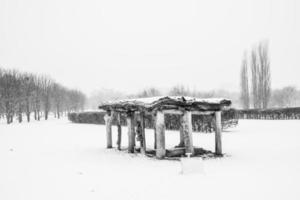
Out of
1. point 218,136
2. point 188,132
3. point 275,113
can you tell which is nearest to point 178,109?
point 188,132

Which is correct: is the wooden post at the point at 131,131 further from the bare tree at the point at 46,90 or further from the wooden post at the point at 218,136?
the bare tree at the point at 46,90

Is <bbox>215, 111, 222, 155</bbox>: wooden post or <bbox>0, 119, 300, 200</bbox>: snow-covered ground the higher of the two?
<bbox>215, 111, 222, 155</bbox>: wooden post

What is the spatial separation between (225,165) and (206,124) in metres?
13.3

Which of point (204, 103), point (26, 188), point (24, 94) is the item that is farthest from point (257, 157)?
point (24, 94)

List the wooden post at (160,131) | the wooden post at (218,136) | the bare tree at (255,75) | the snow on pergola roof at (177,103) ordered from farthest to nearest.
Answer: the bare tree at (255,75), the wooden post at (218,136), the wooden post at (160,131), the snow on pergola roof at (177,103)

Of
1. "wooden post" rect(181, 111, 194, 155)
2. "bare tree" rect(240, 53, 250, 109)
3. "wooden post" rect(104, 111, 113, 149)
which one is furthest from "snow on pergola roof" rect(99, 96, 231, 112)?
"bare tree" rect(240, 53, 250, 109)

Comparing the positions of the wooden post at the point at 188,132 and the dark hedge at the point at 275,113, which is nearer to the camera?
the wooden post at the point at 188,132

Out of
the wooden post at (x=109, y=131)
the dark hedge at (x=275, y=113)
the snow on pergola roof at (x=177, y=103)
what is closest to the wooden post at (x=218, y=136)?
the snow on pergola roof at (x=177, y=103)

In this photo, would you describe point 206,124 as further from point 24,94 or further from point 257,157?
point 24,94

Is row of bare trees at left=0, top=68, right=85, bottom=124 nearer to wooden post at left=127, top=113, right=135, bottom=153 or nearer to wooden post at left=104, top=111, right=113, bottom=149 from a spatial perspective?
wooden post at left=104, top=111, right=113, bottom=149

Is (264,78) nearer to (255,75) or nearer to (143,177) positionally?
(255,75)

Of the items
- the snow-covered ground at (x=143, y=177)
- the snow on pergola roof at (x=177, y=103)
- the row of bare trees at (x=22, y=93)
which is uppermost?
the row of bare trees at (x=22, y=93)

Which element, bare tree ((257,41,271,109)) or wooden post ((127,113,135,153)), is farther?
bare tree ((257,41,271,109))

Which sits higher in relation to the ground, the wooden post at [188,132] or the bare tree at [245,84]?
the bare tree at [245,84]
